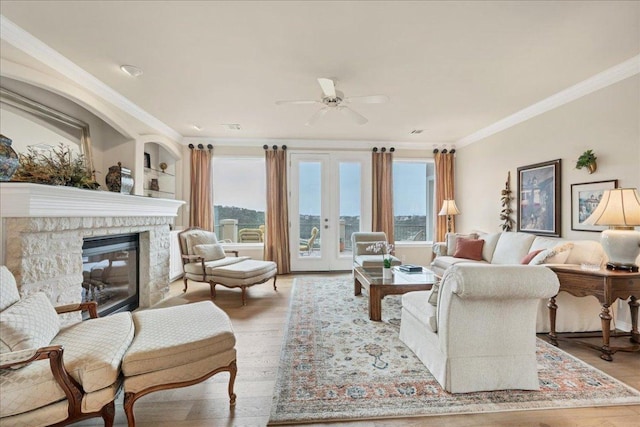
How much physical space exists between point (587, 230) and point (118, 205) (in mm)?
5096

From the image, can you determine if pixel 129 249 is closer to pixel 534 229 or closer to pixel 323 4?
pixel 323 4

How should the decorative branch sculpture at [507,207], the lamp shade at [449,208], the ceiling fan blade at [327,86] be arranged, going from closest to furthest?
1. the ceiling fan blade at [327,86]
2. the decorative branch sculpture at [507,207]
3. the lamp shade at [449,208]

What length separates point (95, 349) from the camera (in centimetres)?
152

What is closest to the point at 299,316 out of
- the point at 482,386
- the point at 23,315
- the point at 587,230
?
the point at 482,386

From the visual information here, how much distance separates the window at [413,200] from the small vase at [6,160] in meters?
5.54

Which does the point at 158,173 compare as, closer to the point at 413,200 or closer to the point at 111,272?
the point at 111,272

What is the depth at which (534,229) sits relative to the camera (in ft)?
13.4

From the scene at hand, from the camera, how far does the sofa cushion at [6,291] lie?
1578mm

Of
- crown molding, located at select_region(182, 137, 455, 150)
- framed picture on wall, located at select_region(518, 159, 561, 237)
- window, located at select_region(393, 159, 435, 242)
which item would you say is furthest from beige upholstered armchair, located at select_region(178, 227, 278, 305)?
framed picture on wall, located at select_region(518, 159, 561, 237)

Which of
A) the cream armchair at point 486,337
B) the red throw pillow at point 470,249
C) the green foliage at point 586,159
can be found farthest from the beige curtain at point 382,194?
the cream armchair at point 486,337

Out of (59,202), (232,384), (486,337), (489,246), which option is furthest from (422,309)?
(59,202)

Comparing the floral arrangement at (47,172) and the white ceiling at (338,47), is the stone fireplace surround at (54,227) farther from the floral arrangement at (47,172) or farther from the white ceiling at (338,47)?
the white ceiling at (338,47)

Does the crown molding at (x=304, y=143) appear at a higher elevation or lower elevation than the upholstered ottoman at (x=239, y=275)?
higher

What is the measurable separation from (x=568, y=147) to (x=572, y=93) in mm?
622
